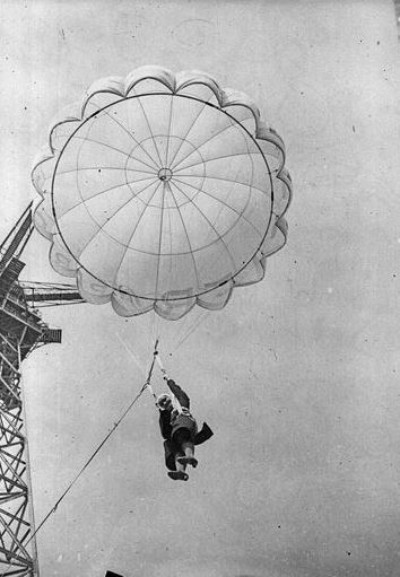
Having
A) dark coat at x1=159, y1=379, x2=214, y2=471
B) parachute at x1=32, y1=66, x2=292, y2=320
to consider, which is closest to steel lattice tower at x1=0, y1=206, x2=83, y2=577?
parachute at x1=32, y1=66, x2=292, y2=320

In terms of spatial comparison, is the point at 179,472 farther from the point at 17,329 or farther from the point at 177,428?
the point at 17,329

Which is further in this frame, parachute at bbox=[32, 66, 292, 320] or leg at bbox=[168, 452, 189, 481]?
parachute at bbox=[32, 66, 292, 320]

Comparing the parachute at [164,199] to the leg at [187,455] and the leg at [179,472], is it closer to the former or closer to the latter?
the leg at [187,455]

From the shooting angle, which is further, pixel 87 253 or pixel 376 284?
pixel 376 284

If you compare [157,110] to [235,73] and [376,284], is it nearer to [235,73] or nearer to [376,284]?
[235,73]

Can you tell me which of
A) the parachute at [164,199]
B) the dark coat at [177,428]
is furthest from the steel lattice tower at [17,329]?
the dark coat at [177,428]

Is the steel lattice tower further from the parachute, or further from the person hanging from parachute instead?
the person hanging from parachute

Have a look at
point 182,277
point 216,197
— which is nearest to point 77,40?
point 216,197
